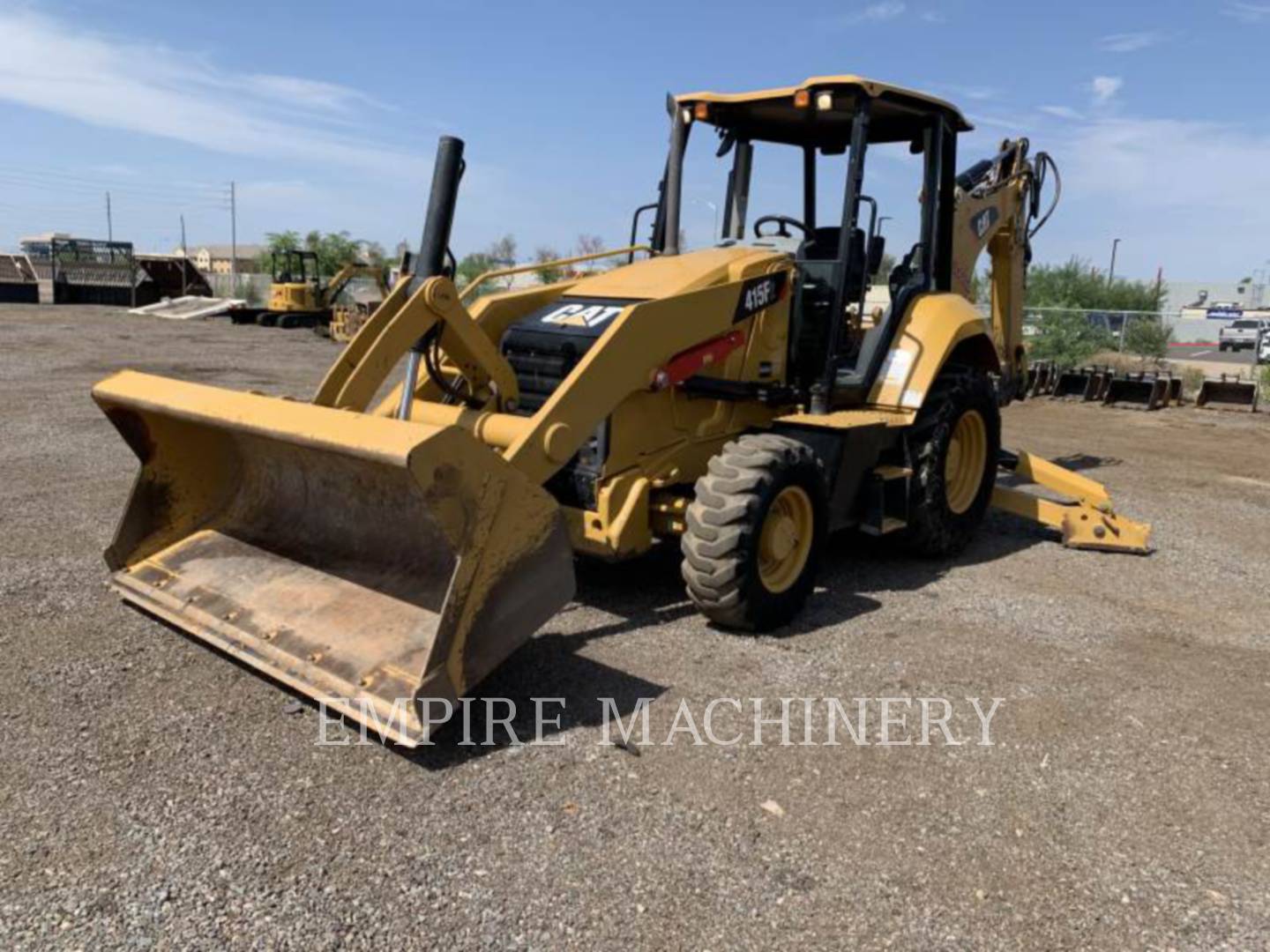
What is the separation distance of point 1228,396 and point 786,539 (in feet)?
46.5

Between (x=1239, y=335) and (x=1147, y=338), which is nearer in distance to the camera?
(x=1147, y=338)

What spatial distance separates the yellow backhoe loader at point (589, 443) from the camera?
3.72 metres

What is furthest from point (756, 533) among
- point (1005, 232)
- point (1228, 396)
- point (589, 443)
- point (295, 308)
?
point (295, 308)

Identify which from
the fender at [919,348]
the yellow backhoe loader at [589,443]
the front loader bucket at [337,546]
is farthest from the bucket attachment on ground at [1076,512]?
the front loader bucket at [337,546]

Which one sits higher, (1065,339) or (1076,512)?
(1065,339)

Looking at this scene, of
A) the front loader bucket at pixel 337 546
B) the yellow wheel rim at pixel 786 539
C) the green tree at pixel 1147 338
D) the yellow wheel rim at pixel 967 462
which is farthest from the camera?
the green tree at pixel 1147 338

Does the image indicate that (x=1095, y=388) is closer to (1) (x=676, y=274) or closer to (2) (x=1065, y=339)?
(2) (x=1065, y=339)

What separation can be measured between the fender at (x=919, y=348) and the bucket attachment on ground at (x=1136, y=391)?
36.2 ft

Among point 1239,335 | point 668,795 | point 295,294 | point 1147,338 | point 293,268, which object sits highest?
point 293,268

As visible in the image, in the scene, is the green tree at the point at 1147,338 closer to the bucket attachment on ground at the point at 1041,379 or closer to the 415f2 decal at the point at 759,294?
the bucket attachment on ground at the point at 1041,379

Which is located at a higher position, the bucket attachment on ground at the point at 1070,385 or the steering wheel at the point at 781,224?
the steering wheel at the point at 781,224

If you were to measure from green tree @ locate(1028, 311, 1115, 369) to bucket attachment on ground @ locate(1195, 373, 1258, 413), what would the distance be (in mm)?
3841

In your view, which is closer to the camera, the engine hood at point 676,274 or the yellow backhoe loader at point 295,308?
the engine hood at point 676,274

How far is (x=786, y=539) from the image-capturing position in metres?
4.92
